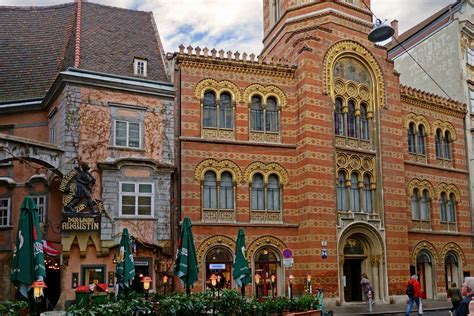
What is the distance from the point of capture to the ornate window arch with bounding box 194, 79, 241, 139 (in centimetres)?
2892

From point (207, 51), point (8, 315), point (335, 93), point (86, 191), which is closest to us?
point (8, 315)

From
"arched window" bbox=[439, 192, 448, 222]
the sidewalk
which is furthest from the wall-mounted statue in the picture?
"arched window" bbox=[439, 192, 448, 222]

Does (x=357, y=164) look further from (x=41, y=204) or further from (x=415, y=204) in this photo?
(x=41, y=204)

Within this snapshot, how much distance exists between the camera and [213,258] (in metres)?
27.8

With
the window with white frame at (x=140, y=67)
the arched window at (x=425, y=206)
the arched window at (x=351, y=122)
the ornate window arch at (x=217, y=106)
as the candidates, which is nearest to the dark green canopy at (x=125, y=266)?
the ornate window arch at (x=217, y=106)

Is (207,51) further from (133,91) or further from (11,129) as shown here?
(11,129)

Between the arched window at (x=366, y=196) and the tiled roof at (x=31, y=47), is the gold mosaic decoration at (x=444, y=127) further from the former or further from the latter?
the tiled roof at (x=31, y=47)

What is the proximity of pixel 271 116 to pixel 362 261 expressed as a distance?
918 cm

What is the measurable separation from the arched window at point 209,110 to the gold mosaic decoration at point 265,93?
66.0 inches

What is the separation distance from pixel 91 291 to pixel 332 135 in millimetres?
14859

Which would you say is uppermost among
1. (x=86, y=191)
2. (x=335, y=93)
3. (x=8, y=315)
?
(x=335, y=93)

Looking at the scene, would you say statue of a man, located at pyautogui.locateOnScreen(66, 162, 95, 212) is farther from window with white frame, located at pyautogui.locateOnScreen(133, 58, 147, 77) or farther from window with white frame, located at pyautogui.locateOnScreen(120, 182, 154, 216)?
window with white frame, located at pyautogui.locateOnScreen(133, 58, 147, 77)

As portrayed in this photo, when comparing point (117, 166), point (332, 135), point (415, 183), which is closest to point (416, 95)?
point (415, 183)

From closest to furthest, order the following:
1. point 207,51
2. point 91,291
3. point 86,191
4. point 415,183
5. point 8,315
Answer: point 8,315 < point 91,291 < point 86,191 < point 207,51 < point 415,183
